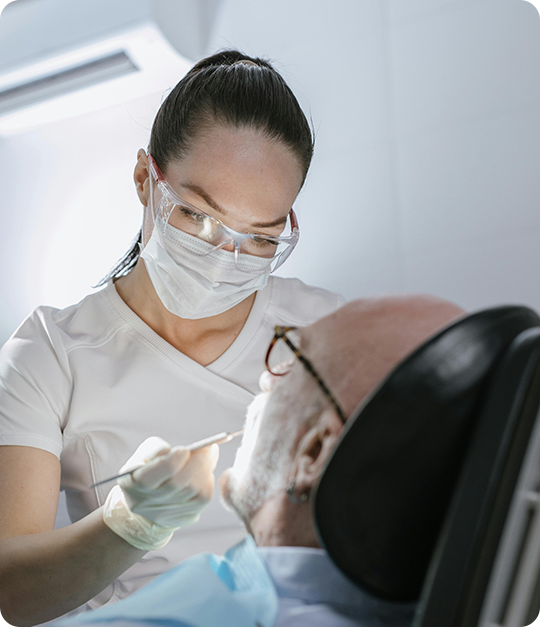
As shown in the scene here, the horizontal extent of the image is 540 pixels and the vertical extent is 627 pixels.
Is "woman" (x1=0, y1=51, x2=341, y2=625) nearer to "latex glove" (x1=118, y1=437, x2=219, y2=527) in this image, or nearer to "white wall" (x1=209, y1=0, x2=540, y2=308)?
"latex glove" (x1=118, y1=437, x2=219, y2=527)

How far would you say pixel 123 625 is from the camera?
0.69m

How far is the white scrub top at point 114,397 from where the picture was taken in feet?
4.80

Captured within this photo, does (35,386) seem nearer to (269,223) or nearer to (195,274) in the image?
(195,274)

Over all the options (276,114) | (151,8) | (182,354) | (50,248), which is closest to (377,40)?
(151,8)

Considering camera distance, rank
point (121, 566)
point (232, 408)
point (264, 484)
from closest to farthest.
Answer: point (264, 484) → point (121, 566) → point (232, 408)

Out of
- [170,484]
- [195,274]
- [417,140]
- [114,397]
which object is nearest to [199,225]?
[195,274]

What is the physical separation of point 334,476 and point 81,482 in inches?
42.0

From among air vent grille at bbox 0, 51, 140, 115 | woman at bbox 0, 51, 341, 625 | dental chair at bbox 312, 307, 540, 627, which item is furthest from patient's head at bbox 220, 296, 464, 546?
air vent grille at bbox 0, 51, 140, 115

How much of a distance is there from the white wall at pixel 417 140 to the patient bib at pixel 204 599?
4.99ft

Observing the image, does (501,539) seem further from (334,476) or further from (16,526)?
(16,526)

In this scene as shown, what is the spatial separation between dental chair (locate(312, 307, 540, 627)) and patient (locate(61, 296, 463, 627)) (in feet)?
0.25

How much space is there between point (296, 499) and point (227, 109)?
1.01 metres

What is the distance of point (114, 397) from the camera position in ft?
4.99

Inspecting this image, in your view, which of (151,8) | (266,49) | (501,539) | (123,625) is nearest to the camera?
(501,539)
